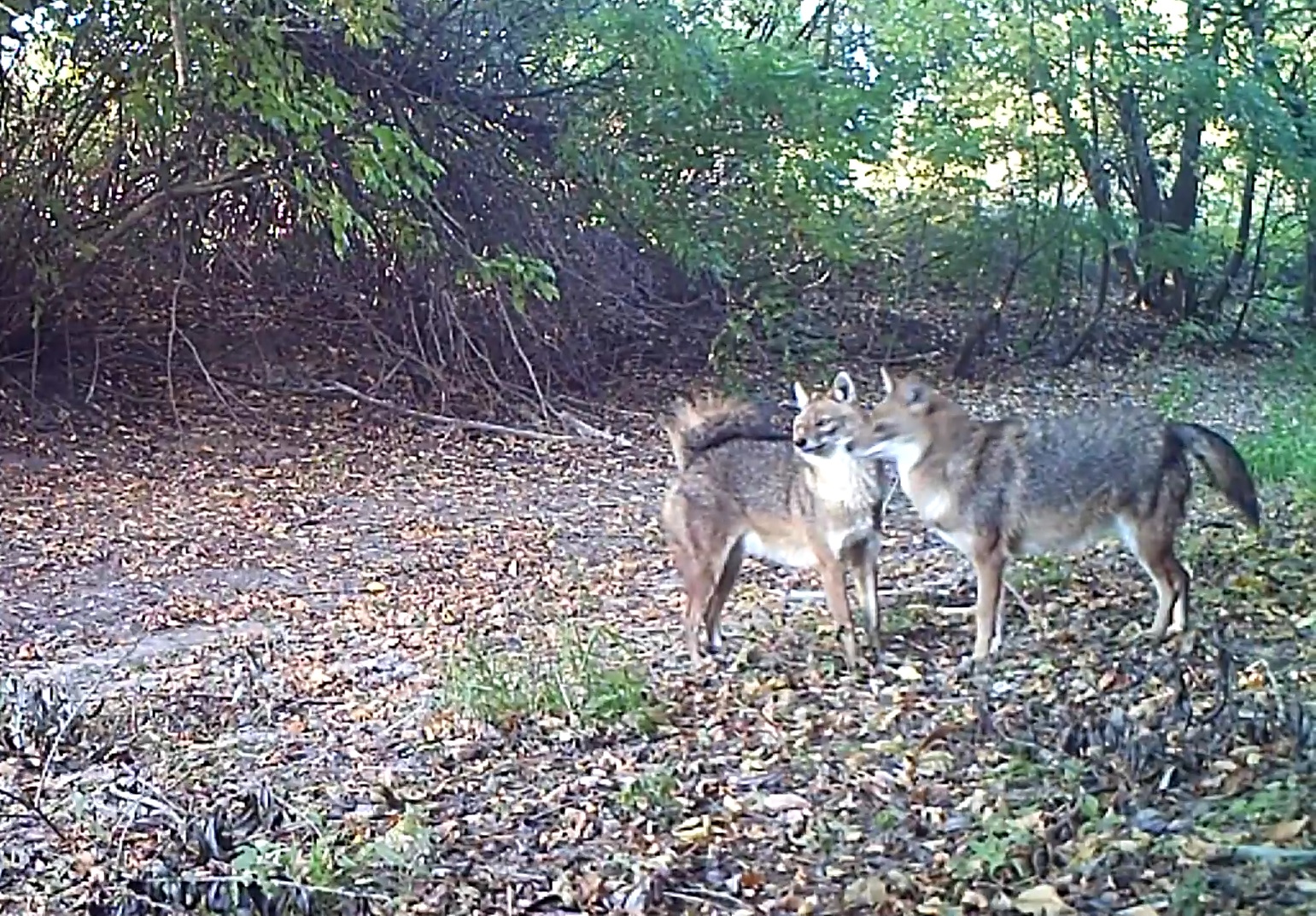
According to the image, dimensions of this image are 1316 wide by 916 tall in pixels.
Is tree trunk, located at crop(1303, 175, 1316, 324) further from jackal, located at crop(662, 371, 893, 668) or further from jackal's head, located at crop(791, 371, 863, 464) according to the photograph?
jackal's head, located at crop(791, 371, 863, 464)

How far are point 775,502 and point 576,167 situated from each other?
8956mm

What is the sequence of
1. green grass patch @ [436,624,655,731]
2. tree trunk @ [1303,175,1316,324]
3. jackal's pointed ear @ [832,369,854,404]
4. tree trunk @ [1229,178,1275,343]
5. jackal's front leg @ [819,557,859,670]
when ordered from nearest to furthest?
1. green grass patch @ [436,624,655,731]
2. jackal's front leg @ [819,557,859,670]
3. jackal's pointed ear @ [832,369,854,404]
4. tree trunk @ [1303,175,1316,324]
5. tree trunk @ [1229,178,1275,343]

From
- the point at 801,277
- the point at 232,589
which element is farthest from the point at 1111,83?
the point at 232,589

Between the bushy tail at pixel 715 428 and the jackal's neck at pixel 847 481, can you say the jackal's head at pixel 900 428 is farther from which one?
the bushy tail at pixel 715 428

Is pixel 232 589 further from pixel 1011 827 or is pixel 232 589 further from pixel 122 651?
pixel 1011 827

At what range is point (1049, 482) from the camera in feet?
22.6

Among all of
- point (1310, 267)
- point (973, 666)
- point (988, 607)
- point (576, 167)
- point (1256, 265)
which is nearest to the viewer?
point (973, 666)

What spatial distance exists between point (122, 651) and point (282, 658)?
1.05 m

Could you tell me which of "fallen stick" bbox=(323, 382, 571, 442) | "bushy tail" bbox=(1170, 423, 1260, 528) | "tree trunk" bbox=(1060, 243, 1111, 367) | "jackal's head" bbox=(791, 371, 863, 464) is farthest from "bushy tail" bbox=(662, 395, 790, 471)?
"tree trunk" bbox=(1060, 243, 1111, 367)

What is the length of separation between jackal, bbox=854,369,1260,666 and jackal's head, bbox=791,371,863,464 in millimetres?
62

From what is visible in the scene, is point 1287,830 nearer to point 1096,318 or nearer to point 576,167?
point 576,167

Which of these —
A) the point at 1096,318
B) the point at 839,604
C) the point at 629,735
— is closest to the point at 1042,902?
the point at 629,735

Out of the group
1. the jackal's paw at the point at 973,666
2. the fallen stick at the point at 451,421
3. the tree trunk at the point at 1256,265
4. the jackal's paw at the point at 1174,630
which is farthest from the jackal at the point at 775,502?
the tree trunk at the point at 1256,265

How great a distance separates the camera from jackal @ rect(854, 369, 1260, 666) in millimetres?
6809
